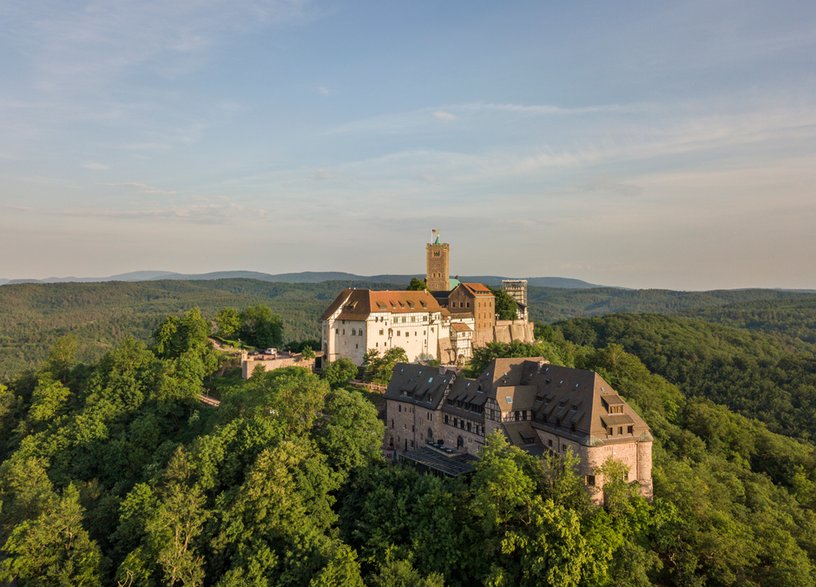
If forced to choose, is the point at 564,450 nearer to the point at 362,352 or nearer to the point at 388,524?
the point at 388,524

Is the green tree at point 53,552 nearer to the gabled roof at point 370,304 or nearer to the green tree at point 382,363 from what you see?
the green tree at point 382,363

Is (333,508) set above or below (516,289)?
below

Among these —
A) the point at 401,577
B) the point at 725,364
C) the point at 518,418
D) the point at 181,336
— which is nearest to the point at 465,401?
the point at 518,418

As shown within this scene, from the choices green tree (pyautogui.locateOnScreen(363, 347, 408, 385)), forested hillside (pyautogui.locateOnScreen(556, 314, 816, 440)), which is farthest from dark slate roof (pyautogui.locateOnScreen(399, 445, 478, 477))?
forested hillside (pyautogui.locateOnScreen(556, 314, 816, 440))

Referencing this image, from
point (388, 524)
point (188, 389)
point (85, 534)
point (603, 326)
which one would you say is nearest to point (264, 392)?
point (188, 389)

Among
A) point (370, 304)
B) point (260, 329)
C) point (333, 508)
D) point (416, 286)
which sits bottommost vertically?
point (333, 508)

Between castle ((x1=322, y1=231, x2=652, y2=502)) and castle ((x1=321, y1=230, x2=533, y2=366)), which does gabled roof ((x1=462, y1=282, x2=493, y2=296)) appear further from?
castle ((x1=322, y1=231, x2=652, y2=502))

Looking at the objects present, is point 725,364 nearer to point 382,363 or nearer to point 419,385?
point 382,363
